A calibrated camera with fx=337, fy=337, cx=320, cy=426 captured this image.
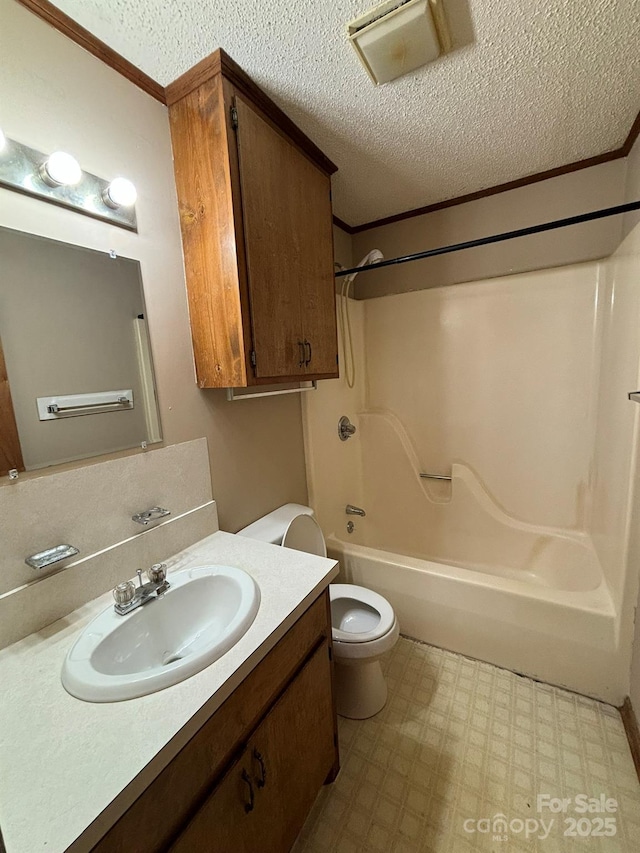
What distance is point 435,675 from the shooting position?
157cm

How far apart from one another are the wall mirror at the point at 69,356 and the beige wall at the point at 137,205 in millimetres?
50

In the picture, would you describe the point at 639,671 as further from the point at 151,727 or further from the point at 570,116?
the point at 570,116

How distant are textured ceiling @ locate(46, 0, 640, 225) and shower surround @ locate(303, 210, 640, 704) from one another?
1.91 feet

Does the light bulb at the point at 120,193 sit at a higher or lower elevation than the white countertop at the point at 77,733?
higher

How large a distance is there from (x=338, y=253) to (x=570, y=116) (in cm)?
124

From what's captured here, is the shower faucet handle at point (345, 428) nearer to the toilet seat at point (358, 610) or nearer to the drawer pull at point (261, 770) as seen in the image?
the toilet seat at point (358, 610)

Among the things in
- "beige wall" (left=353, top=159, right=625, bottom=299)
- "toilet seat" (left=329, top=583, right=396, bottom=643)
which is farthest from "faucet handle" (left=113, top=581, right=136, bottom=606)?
"beige wall" (left=353, top=159, right=625, bottom=299)

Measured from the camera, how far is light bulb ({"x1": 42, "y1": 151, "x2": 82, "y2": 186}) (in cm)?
84

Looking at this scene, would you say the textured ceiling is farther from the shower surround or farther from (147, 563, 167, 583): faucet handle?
(147, 563, 167, 583): faucet handle

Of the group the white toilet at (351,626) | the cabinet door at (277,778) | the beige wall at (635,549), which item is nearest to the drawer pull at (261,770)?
the cabinet door at (277,778)

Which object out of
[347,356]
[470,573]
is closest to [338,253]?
[347,356]

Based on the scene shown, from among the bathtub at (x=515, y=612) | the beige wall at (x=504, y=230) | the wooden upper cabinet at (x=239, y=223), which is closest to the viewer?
the wooden upper cabinet at (x=239, y=223)

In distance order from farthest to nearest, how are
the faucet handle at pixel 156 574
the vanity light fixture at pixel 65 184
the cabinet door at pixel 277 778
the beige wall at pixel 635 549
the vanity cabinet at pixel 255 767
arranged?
the beige wall at pixel 635 549
the faucet handle at pixel 156 574
the vanity light fixture at pixel 65 184
the cabinet door at pixel 277 778
the vanity cabinet at pixel 255 767

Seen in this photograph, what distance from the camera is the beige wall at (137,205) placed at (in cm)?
83
